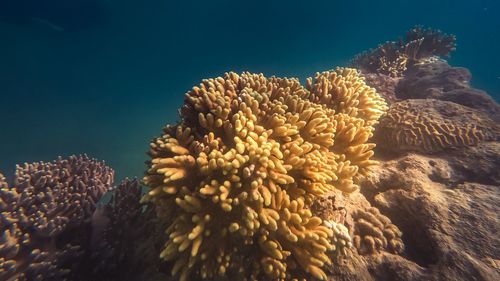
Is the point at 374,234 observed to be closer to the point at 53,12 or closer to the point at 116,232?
the point at 116,232

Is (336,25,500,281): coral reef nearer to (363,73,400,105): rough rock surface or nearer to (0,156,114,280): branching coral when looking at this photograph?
(363,73,400,105): rough rock surface

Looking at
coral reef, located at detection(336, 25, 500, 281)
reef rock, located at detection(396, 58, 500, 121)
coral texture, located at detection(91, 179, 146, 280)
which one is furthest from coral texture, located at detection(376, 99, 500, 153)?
coral texture, located at detection(91, 179, 146, 280)

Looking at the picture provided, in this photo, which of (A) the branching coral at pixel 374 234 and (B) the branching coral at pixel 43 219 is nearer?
(A) the branching coral at pixel 374 234

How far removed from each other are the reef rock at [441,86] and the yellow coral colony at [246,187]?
15.6 feet

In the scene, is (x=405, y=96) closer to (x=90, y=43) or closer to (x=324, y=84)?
(x=324, y=84)

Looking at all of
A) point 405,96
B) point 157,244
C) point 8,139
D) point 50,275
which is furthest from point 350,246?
point 8,139

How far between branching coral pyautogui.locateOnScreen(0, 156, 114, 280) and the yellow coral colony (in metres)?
1.71

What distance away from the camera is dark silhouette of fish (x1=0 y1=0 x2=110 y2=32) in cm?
3064

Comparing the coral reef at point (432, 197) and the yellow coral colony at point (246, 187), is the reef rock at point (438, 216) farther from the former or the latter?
the yellow coral colony at point (246, 187)

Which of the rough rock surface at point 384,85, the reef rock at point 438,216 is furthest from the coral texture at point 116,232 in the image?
the rough rock surface at point 384,85

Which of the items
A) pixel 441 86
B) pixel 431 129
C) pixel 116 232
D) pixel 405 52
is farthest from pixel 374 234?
pixel 405 52

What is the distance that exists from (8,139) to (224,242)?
39106 mm

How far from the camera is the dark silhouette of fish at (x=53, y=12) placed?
3064cm

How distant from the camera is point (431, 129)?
414 centimetres
